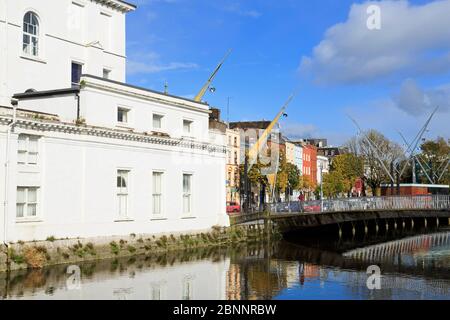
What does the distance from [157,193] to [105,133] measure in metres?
6.84

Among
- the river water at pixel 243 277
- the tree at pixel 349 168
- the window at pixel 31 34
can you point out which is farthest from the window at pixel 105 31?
the tree at pixel 349 168

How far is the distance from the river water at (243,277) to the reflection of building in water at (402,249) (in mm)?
210

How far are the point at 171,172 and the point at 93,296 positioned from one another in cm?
1908

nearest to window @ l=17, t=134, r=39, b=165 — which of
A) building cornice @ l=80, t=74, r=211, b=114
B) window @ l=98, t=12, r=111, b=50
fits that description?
building cornice @ l=80, t=74, r=211, b=114

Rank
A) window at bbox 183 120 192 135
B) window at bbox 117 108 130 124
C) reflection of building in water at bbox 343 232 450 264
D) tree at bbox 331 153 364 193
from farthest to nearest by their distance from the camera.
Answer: tree at bbox 331 153 364 193, window at bbox 183 120 192 135, reflection of building in water at bbox 343 232 450 264, window at bbox 117 108 130 124

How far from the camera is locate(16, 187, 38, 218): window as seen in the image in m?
29.5

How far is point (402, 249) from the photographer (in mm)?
49125

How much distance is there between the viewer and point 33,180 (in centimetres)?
3028

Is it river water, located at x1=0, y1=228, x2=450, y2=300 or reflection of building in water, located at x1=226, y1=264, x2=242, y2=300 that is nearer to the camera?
reflection of building in water, located at x1=226, y1=264, x2=242, y2=300

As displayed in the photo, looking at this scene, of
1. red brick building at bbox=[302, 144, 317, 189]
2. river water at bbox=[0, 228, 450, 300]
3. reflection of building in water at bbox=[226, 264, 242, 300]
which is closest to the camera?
reflection of building in water at bbox=[226, 264, 242, 300]

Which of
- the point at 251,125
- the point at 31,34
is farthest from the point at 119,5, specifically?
the point at 251,125

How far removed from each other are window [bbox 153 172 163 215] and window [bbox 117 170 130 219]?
9.90 ft

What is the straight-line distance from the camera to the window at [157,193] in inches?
1561

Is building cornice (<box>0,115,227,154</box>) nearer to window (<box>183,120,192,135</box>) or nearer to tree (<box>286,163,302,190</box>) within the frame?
window (<box>183,120,192,135</box>)
